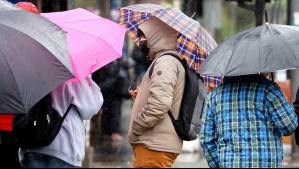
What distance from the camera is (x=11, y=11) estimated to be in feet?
18.6

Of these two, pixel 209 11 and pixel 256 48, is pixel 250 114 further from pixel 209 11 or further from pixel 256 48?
pixel 209 11

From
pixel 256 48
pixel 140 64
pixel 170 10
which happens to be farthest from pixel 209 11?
pixel 256 48

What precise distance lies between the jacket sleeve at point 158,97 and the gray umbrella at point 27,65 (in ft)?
3.37

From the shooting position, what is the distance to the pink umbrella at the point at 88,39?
20.6 ft

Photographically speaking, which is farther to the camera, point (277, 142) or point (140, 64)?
point (140, 64)

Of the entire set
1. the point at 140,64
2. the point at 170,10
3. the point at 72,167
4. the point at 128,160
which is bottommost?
the point at 128,160

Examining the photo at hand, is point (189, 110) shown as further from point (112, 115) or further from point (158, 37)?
point (112, 115)

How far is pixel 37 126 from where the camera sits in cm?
605

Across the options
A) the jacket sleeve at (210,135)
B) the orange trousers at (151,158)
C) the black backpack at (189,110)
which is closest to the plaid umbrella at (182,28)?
the black backpack at (189,110)

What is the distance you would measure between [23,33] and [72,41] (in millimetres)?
980

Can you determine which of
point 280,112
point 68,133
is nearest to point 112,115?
point 68,133

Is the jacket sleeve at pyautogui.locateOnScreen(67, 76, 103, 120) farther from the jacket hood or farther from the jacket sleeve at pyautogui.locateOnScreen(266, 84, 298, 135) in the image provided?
the jacket sleeve at pyautogui.locateOnScreen(266, 84, 298, 135)

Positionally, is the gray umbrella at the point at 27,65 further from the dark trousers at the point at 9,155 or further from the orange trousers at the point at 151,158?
the dark trousers at the point at 9,155

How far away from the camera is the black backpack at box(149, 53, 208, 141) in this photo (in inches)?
254
